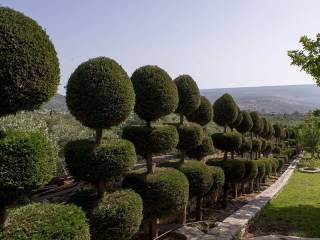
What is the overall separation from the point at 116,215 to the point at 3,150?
11.2ft

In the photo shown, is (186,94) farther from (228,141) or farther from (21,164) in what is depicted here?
Result: (21,164)

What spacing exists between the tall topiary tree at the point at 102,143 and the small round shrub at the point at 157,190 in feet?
5.09

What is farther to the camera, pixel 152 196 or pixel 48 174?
pixel 152 196

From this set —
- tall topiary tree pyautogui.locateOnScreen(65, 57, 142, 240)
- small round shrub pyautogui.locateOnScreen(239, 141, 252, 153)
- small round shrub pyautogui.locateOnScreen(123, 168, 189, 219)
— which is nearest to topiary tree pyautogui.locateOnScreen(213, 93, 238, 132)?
small round shrub pyautogui.locateOnScreen(239, 141, 252, 153)

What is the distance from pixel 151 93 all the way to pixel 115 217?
370 centimetres

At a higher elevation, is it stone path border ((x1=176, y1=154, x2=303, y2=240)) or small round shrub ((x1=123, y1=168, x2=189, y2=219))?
small round shrub ((x1=123, y1=168, x2=189, y2=219))

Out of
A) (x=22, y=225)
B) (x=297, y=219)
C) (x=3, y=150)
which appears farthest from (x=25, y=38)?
(x=297, y=219)

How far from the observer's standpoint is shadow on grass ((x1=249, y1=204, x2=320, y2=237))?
1343 cm

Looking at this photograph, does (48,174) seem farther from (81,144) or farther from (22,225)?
(81,144)

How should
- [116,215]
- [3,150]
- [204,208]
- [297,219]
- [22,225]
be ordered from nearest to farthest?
[3,150] < [22,225] < [116,215] < [297,219] < [204,208]

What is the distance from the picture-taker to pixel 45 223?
209 inches

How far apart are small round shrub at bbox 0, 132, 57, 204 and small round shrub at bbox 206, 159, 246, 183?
12.9m

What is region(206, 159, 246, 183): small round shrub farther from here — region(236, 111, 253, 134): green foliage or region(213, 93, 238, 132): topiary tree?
region(236, 111, 253, 134): green foliage

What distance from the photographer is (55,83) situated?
5.39m
